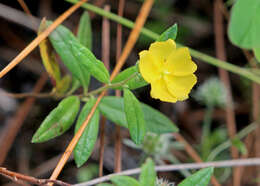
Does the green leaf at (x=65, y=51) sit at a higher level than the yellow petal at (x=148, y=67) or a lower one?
higher

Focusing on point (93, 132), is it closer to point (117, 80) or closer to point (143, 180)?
point (117, 80)

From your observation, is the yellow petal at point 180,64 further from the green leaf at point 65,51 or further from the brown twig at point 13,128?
the brown twig at point 13,128

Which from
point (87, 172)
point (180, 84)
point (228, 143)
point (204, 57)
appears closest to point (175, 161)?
point (228, 143)

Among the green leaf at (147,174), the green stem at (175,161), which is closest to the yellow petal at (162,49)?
the green leaf at (147,174)

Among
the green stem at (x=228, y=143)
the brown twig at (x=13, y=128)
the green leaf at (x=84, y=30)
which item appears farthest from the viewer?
the green stem at (x=228, y=143)

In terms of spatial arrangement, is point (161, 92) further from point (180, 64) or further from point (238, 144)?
point (238, 144)

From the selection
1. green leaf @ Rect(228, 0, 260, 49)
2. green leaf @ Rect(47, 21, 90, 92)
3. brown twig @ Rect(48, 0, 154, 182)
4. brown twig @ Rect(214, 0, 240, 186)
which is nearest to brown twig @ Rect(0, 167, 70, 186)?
brown twig @ Rect(48, 0, 154, 182)
